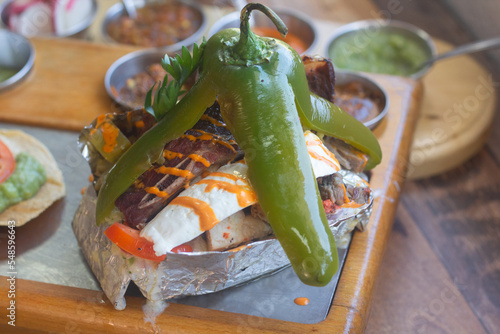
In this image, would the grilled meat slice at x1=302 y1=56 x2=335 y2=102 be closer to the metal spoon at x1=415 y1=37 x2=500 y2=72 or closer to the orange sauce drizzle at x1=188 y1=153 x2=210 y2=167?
the orange sauce drizzle at x1=188 y1=153 x2=210 y2=167

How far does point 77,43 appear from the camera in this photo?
343 cm

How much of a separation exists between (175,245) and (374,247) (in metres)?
0.85

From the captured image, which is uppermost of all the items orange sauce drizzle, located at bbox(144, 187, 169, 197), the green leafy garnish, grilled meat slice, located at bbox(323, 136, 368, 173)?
the green leafy garnish

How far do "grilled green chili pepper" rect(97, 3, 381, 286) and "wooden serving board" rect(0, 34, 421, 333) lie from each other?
353 millimetres

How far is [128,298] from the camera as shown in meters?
2.00

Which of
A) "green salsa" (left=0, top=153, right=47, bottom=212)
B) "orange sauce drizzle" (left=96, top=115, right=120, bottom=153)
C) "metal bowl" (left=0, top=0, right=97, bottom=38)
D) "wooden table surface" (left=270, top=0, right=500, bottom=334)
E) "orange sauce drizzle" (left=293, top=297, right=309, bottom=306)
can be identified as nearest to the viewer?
"orange sauce drizzle" (left=293, top=297, right=309, bottom=306)

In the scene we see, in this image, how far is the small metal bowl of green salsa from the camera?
11.8ft

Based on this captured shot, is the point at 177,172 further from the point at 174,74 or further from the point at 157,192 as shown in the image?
the point at 174,74

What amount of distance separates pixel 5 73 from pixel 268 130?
7.40ft

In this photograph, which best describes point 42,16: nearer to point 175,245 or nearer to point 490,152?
point 175,245

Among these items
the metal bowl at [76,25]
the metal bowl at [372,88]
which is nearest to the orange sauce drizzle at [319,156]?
the metal bowl at [372,88]

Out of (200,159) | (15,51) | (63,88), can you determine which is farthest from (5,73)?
(200,159)

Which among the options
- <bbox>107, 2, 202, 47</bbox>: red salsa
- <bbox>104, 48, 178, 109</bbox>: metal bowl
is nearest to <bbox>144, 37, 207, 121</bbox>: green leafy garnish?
<bbox>104, 48, 178, 109</bbox>: metal bowl

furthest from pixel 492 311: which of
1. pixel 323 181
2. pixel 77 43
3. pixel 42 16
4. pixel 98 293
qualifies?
pixel 42 16
